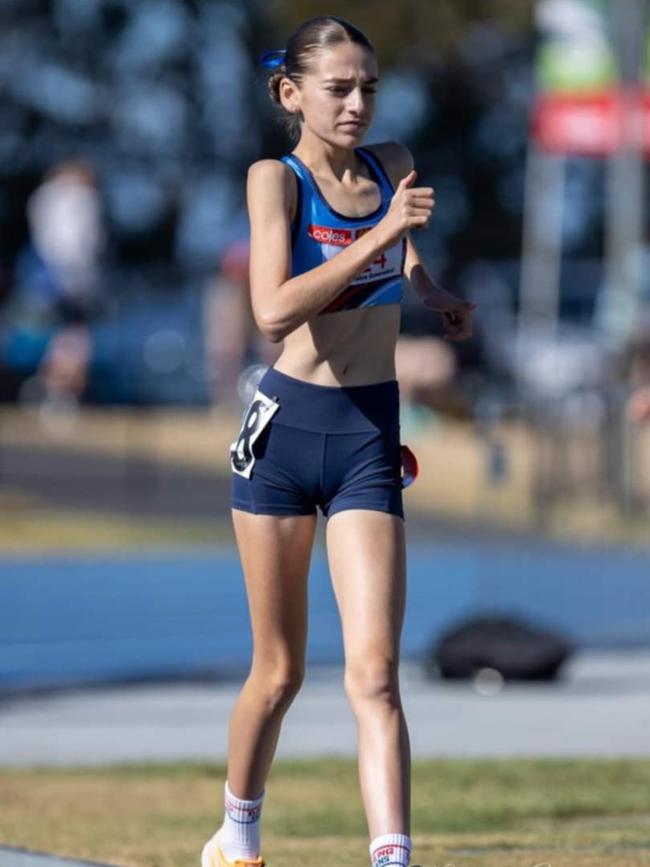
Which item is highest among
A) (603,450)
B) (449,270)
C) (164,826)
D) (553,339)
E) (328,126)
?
(449,270)

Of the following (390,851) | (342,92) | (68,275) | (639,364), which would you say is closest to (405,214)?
(342,92)

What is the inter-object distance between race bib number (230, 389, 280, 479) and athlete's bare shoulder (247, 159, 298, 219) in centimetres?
45

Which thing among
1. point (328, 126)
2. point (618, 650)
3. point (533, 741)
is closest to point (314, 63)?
point (328, 126)

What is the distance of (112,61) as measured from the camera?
3369cm

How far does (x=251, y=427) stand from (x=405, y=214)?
0.67m

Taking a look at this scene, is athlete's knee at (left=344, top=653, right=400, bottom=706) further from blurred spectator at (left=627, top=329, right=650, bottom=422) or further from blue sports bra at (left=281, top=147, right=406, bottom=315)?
blurred spectator at (left=627, top=329, right=650, bottom=422)

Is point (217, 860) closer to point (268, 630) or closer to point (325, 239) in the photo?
point (268, 630)

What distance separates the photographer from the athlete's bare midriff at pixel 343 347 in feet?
15.7

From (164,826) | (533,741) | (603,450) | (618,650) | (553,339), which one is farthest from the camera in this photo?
(553,339)

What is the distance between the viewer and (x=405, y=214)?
4539 millimetres

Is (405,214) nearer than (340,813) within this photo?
Yes

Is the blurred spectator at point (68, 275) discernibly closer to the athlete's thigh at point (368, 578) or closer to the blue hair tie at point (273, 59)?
the blue hair tie at point (273, 59)

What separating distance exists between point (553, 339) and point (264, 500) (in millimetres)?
17970

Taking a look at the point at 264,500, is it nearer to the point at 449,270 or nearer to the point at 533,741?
the point at 533,741
